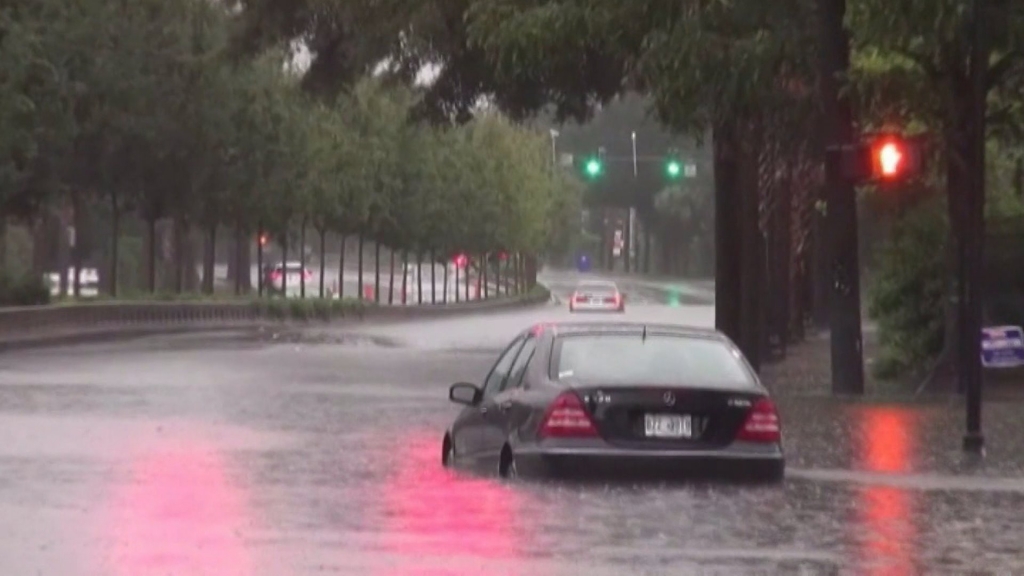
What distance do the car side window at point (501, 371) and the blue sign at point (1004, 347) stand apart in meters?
8.92

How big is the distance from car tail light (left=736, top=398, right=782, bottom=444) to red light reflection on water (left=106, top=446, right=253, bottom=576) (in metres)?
3.51

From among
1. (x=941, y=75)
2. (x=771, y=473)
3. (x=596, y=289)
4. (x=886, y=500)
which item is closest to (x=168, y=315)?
(x=596, y=289)

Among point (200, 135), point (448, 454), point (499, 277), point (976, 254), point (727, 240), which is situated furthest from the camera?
point (499, 277)

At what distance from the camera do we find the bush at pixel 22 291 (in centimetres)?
5131

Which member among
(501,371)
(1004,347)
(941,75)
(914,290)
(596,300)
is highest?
(941,75)

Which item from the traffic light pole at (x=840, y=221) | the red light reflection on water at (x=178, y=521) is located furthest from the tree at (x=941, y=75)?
the red light reflection on water at (x=178, y=521)

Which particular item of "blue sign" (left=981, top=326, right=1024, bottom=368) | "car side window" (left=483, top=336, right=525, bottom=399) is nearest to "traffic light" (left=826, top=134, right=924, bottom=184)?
"blue sign" (left=981, top=326, right=1024, bottom=368)

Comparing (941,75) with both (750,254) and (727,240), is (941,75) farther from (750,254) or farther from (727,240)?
(750,254)

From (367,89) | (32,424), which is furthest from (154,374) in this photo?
(367,89)

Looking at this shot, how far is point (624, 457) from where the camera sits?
53.8ft

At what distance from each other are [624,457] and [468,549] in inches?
110

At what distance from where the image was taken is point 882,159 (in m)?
24.8

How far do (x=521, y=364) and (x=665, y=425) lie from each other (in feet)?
5.33

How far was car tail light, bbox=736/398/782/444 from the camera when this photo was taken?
16.5 metres
